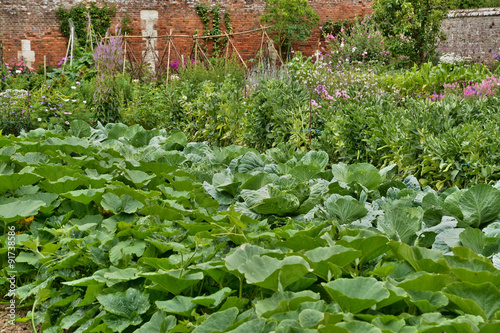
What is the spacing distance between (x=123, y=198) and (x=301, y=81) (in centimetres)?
410

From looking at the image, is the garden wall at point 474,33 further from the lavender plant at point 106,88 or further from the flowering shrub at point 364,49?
the lavender plant at point 106,88

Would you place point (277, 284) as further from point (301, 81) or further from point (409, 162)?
point (301, 81)

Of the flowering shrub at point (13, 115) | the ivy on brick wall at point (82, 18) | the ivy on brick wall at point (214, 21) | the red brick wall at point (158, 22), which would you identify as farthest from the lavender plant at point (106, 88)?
the ivy on brick wall at point (214, 21)

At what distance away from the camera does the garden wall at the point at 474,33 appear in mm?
16422

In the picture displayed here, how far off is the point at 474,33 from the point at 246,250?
17933 millimetres

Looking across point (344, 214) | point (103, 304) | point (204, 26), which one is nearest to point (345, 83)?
point (344, 214)

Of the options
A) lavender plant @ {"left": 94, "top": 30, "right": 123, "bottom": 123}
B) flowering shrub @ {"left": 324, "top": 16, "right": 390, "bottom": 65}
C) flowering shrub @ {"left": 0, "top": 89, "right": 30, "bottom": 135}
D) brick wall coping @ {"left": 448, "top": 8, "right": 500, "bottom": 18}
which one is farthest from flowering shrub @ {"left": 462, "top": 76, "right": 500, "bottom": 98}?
brick wall coping @ {"left": 448, "top": 8, "right": 500, "bottom": 18}

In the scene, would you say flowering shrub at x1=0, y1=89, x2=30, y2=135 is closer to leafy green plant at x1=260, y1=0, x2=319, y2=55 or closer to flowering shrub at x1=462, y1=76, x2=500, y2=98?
flowering shrub at x1=462, y1=76, x2=500, y2=98

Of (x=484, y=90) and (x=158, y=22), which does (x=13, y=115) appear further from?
(x=158, y=22)

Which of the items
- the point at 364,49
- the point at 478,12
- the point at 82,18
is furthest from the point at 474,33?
the point at 82,18

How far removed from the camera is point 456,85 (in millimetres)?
7629

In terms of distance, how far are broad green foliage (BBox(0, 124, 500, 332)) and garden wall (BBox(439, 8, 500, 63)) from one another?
15.8 metres

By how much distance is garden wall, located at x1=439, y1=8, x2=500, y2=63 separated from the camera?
53.9ft

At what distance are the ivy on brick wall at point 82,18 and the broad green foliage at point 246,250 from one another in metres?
13.0
